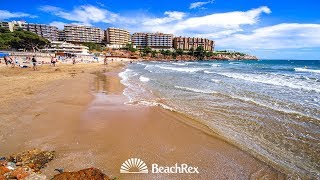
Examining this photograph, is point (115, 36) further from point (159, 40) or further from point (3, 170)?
point (3, 170)

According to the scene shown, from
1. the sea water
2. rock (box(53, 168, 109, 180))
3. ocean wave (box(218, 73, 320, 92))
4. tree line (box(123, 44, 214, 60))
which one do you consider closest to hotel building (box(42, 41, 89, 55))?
tree line (box(123, 44, 214, 60))

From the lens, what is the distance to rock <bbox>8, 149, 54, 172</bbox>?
4.31 m

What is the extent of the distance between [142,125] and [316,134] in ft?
19.1

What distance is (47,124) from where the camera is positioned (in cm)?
709

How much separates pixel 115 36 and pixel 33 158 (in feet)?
507

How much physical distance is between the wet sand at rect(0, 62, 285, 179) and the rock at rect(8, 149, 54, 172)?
0.68 feet

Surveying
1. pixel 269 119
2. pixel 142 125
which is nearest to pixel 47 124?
pixel 142 125

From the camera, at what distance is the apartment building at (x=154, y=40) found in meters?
163

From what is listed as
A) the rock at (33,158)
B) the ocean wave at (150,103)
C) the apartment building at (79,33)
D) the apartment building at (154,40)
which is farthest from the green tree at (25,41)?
the apartment building at (154,40)

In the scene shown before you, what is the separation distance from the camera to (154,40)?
163 metres

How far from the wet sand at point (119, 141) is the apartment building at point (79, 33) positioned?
478 ft

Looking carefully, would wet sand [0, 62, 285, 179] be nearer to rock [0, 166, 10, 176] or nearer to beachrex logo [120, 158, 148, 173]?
beachrex logo [120, 158, 148, 173]

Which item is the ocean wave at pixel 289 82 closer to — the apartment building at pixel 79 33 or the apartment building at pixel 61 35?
the apartment building at pixel 79 33

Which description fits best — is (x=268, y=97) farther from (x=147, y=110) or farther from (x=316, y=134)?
(x=147, y=110)
